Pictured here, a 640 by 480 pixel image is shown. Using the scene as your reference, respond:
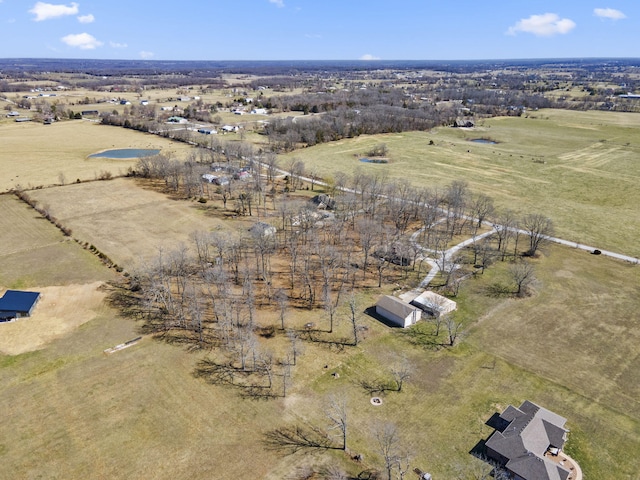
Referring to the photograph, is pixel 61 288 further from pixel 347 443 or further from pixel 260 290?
pixel 347 443

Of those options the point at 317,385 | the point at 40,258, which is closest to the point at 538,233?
the point at 317,385

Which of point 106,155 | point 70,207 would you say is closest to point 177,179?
point 70,207

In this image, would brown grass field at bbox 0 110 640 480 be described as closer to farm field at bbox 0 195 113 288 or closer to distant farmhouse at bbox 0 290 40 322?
farm field at bbox 0 195 113 288

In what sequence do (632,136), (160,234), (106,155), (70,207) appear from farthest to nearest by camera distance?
(632,136)
(106,155)
(70,207)
(160,234)

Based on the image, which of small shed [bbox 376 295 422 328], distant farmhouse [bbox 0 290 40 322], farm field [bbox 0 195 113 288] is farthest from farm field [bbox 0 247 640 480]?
farm field [bbox 0 195 113 288]

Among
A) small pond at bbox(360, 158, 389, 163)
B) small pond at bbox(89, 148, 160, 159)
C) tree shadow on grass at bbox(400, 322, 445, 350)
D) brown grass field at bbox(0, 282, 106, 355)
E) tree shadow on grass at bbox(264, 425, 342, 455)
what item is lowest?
tree shadow on grass at bbox(264, 425, 342, 455)

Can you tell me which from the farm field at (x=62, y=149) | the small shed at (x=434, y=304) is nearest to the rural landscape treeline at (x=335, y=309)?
the small shed at (x=434, y=304)
